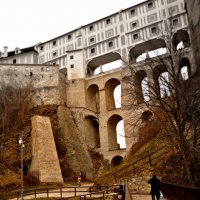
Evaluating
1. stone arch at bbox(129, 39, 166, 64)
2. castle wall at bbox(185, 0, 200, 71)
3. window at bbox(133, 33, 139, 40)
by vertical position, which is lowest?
castle wall at bbox(185, 0, 200, 71)

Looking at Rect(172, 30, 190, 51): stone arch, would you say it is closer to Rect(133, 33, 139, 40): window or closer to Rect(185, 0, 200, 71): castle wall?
Rect(185, 0, 200, 71): castle wall

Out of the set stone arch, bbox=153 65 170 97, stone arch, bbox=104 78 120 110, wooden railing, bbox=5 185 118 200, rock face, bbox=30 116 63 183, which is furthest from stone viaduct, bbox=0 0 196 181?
stone arch, bbox=153 65 170 97

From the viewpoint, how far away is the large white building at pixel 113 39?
39.9 metres

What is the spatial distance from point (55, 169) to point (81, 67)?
19773mm

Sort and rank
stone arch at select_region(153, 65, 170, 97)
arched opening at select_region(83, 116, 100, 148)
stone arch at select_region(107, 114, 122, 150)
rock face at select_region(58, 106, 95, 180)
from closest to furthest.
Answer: stone arch at select_region(153, 65, 170, 97) → rock face at select_region(58, 106, 95, 180) → arched opening at select_region(83, 116, 100, 148) → stone arch at select_region(107, 114, 122, 150)

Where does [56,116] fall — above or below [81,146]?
above

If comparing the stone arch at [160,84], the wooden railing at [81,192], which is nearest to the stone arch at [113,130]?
the wooden railing at [81,192]

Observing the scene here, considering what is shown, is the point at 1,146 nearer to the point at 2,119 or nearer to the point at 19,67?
the point at 2,119

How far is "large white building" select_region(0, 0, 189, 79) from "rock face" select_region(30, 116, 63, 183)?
1336cm

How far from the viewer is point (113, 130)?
42719mm

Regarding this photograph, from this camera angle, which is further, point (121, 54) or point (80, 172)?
point (121, 54)

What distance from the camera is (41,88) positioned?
41.1 meters

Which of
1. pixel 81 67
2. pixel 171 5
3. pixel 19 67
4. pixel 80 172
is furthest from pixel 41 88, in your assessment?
pixel 171 5

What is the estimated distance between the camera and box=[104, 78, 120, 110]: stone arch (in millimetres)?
42844
